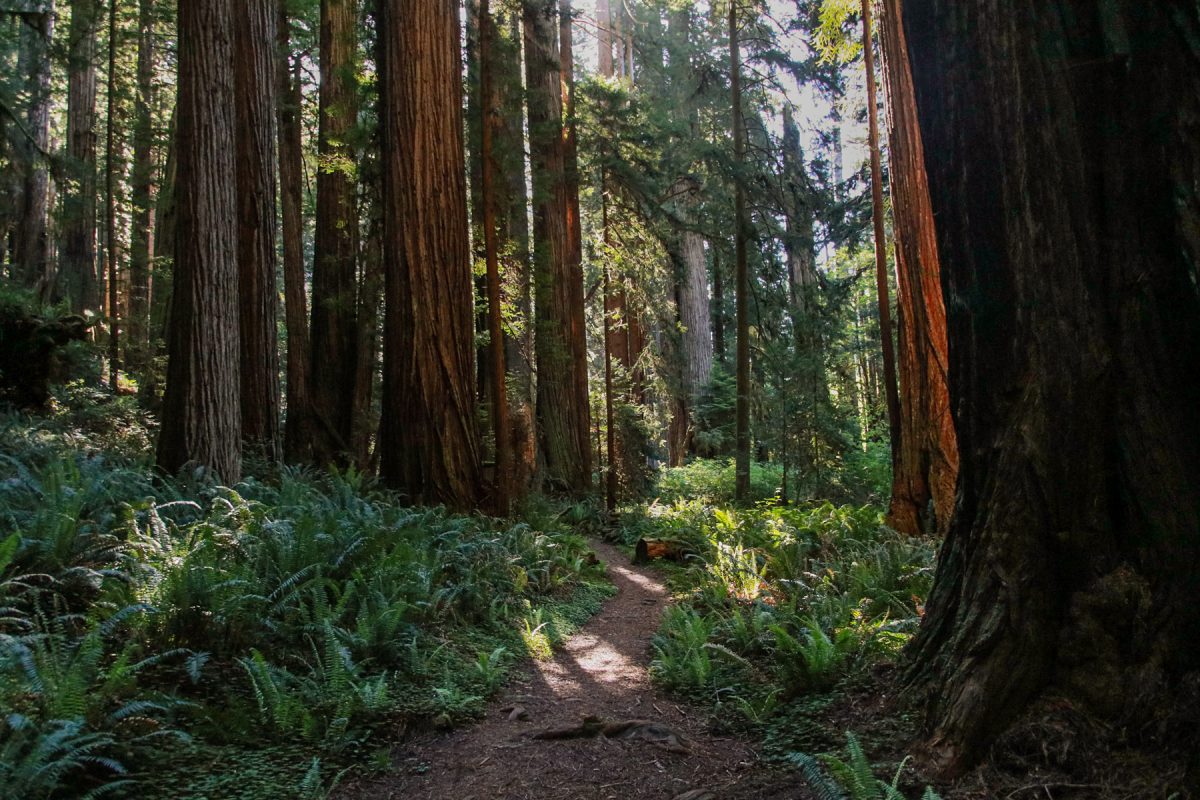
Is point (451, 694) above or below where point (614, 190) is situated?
below

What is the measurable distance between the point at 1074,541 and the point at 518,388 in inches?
436

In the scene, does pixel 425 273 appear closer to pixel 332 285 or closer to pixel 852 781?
pixel 332 285

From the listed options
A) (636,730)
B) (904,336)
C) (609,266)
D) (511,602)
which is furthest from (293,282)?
(636,730)

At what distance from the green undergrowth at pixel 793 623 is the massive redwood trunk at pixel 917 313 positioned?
2.42 feet

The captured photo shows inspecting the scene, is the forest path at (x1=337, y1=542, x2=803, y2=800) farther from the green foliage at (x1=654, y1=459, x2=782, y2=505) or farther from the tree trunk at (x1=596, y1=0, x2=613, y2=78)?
the tree trunk at (x1=596, y1=0, x2=613, y2=78)

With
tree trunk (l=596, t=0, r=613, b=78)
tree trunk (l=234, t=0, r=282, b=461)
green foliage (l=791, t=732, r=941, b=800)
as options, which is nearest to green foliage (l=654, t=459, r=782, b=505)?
tree trunk (l=234, t=0, r=282, b=461)

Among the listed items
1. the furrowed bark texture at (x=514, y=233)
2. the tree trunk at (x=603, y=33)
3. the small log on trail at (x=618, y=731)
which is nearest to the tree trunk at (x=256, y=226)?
the furrowed bark texture at (x=514, y=233)

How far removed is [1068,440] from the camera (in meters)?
2.63

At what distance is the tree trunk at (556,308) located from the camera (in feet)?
42.3

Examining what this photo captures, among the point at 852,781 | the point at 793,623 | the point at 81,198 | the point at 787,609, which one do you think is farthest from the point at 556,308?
the point at 852,781

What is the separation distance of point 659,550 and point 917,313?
4.40m

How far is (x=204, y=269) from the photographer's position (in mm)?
6637

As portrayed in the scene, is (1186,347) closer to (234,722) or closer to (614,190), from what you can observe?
(234,722)

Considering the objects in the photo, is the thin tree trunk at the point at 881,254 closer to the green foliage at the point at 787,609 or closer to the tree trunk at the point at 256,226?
the green foliage at the point at 787,609
